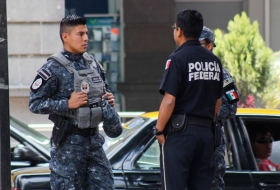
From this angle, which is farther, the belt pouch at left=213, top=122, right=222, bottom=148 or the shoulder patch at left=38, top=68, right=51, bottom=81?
the belt pouch at left=213, top=122, right=222, bottom=148

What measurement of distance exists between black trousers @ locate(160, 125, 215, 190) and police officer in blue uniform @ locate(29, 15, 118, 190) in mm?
458

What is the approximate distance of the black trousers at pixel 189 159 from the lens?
451cm

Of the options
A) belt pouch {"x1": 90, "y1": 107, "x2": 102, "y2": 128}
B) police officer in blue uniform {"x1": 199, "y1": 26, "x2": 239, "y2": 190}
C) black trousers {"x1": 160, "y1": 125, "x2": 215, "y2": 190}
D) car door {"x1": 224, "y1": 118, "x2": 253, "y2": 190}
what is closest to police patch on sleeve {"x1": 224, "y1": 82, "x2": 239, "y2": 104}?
police officer in blue uniform {"x1": 199, "y1": 26, "x2": 239, "y2": 190}

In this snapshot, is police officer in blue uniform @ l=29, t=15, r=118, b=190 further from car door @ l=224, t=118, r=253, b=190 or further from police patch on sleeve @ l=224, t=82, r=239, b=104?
car door @ l=224, t=118, r=253, b=190

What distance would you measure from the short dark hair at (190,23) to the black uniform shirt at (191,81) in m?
0.10

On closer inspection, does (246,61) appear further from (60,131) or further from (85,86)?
(60,131)

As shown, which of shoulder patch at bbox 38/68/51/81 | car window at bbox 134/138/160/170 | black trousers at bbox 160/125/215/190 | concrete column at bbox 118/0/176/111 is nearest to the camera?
black trousers at bbox 160/125/215/190

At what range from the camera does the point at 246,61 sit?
10.4m

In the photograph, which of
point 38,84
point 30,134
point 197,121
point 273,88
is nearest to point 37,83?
point 38,84

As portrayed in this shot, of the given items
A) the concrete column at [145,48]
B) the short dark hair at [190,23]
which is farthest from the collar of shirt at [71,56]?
the concrete column at [145,48]

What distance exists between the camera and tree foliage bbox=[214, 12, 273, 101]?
10.4 metres

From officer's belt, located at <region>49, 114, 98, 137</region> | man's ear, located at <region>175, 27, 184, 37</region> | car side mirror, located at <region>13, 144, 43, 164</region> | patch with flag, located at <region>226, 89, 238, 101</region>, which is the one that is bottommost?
car side mirror, located at <region>13, 144, 43, 164</region>

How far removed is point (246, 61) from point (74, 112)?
624 centimetres

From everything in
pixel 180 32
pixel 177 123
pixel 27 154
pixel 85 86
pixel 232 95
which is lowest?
pixel 27 154
